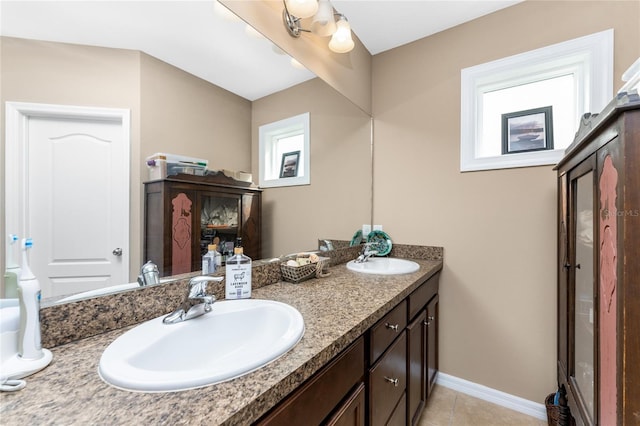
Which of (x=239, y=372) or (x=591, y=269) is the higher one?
(x=591, y=269)

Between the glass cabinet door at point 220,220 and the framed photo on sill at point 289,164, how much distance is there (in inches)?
12.6

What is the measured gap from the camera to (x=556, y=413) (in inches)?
54.1

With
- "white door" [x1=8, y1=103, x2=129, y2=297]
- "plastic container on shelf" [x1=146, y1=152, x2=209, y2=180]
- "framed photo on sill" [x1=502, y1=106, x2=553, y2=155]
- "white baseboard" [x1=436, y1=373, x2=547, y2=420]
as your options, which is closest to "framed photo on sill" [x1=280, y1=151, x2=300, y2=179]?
"plastic container on shelf" [x1=146, y1=152, x2=209, y2=180]

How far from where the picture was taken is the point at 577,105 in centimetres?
155

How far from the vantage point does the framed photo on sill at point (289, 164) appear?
1.45m

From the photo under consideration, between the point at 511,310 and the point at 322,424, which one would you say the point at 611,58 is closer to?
the point at 511,310

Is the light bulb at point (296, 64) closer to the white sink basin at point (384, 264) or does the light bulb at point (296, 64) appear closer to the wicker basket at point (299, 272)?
the wicker basket at point (299, 272)

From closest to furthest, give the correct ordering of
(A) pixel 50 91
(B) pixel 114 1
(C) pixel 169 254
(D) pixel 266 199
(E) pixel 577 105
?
(A) pixel 50 91, (B) pixel 114 1, (C) pixel 169 254, (D) pixel 266 199, (E) pixel 577 105

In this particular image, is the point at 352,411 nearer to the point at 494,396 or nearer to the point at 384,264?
the point at 384,264

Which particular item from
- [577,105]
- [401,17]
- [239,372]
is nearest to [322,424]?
[239,372]

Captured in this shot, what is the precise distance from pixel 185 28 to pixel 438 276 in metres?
1.97

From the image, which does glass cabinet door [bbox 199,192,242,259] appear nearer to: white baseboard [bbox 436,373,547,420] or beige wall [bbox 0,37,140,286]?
beige wall [bbox 0,37,140,286]

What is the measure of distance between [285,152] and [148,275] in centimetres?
88

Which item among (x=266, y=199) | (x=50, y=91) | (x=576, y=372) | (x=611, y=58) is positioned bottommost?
(x=576, y=372)
